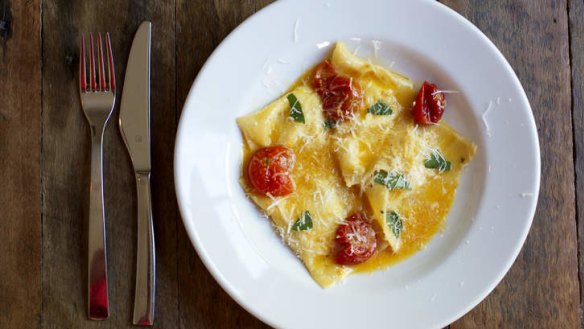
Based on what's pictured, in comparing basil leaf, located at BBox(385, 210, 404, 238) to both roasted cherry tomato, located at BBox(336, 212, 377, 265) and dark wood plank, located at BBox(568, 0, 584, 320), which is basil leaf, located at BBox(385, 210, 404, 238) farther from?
dark wood plank, located at BBox(568, 0, 584, 320)

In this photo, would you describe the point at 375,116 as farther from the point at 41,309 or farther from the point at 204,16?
the point at 41,309

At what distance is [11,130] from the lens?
3.99 metres

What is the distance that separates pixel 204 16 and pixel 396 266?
207 cm

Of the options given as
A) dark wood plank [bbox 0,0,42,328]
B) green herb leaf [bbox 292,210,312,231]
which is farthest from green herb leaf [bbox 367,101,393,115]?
dark wood plank [bbox 0,0,42,328]

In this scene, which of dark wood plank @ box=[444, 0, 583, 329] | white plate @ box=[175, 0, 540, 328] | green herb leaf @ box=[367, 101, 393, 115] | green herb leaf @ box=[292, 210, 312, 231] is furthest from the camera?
dark wood plank @ box=[444, 0, 583, 329]

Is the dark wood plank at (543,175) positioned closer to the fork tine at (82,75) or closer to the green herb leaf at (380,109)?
the green herb leaf at (380,109)

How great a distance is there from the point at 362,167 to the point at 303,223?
1.70 ft

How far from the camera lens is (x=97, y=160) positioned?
3906 mm

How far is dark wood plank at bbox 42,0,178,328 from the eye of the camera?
392 cm

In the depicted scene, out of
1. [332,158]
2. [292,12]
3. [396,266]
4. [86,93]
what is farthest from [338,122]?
[86,93]

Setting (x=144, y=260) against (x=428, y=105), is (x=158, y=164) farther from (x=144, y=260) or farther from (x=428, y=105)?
(x=428, y=105)

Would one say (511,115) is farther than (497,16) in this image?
No

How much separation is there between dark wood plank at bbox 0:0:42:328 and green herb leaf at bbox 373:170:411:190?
7.25ft

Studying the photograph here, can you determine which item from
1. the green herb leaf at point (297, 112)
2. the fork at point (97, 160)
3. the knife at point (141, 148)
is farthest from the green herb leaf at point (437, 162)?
the fork at point (97, 160)
